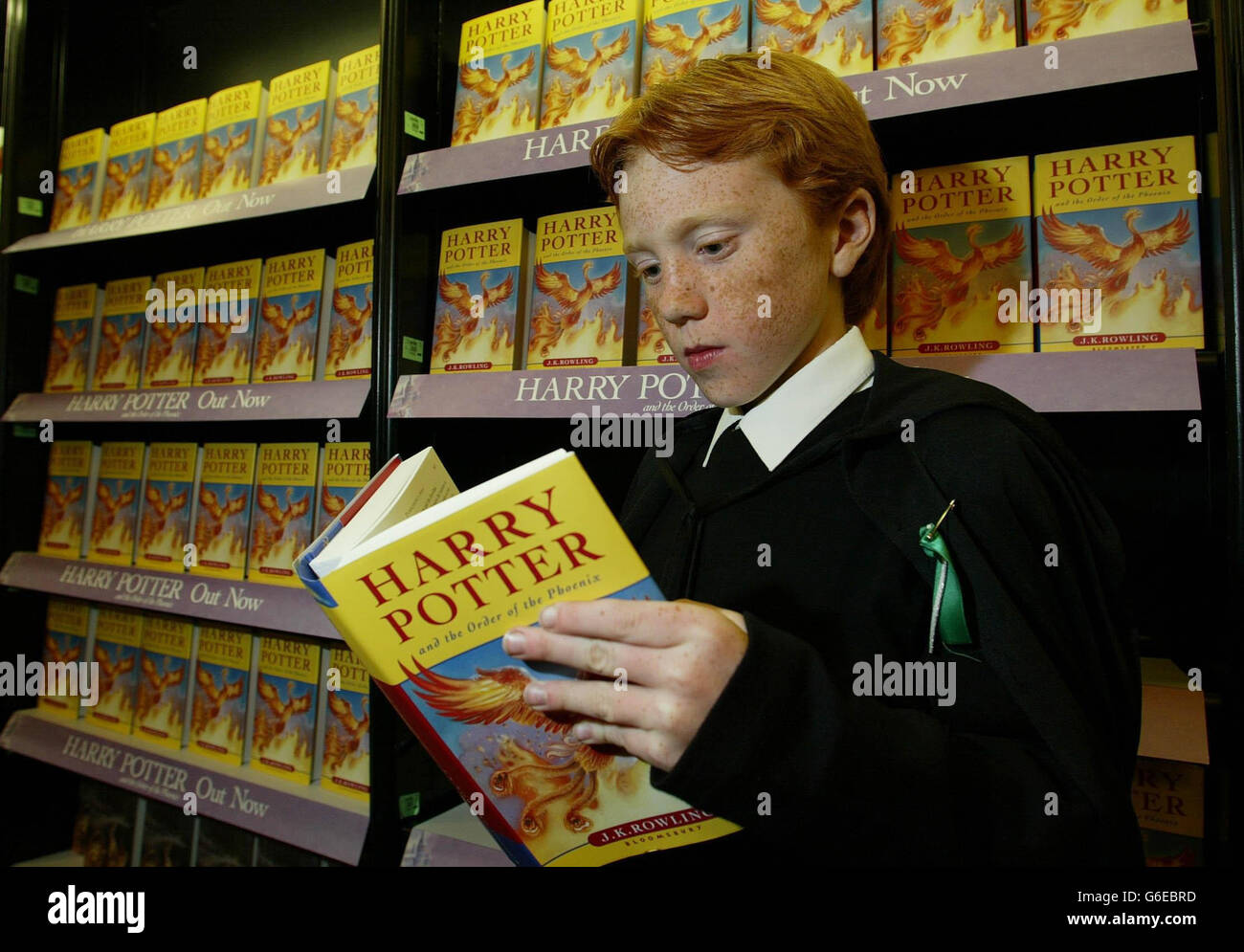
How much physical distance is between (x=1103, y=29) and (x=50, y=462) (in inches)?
113

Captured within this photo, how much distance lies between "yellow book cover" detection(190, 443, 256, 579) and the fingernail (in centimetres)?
155

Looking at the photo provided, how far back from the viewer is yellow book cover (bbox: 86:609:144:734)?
6.73ft

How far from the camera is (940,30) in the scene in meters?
1.17

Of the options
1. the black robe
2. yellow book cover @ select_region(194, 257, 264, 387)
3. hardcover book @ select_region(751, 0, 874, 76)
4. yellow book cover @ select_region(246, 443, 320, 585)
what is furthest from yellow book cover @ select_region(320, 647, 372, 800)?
hardcover book @ select_region(751, 0, 874, 76)

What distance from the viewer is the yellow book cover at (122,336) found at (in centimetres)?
211

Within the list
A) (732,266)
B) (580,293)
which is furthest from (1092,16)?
(580,293)

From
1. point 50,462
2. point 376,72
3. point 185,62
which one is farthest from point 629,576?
point 185,62

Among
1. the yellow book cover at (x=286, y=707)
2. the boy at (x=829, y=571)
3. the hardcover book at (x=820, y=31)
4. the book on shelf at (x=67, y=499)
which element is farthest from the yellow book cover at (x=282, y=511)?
the hardcover book at (x=820, y=31)

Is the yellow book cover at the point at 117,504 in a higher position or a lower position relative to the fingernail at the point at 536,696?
higher

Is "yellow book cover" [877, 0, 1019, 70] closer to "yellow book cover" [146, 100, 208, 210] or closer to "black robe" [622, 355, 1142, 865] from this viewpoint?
"black robe" [622, 355, 1142, 865]

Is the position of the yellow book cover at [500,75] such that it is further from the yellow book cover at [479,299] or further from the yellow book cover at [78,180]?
the yellow book cover at [78,180]

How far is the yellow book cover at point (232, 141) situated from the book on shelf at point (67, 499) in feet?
2.99
